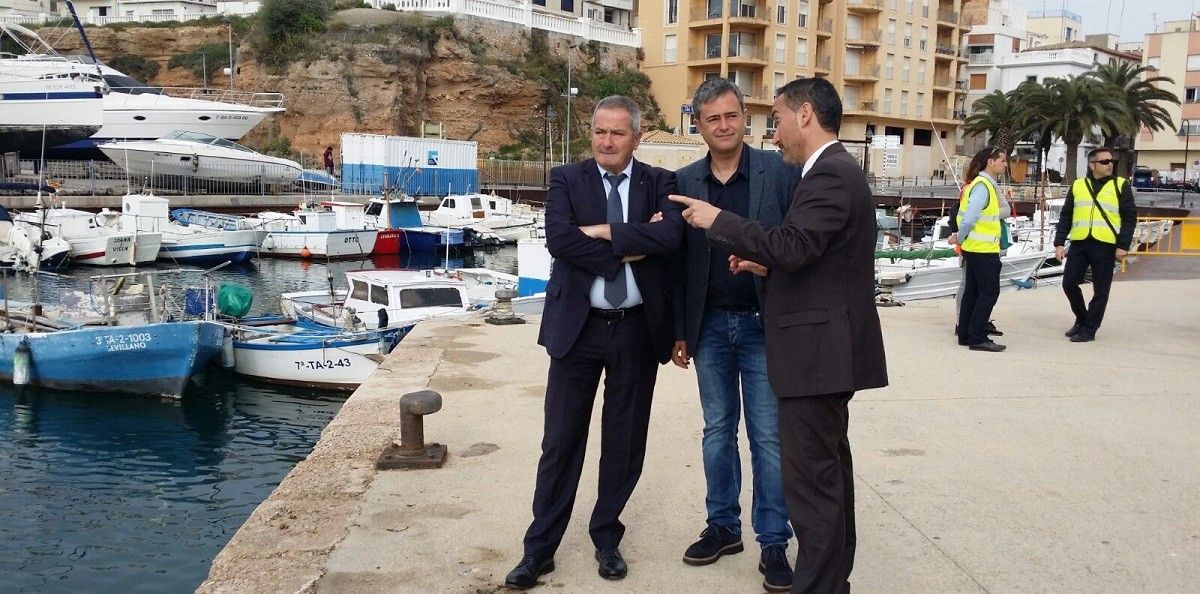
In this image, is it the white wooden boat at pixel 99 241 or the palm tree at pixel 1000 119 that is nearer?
the white wooden boat at pixel 99 241

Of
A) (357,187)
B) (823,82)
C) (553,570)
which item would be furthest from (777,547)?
(357,187)

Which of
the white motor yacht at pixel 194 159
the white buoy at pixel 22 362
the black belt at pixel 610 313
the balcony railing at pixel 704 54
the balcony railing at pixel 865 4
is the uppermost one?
the balcony railing at pixel 865 4

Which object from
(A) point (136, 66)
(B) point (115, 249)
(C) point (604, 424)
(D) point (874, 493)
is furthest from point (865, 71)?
(C) point (604, 424)

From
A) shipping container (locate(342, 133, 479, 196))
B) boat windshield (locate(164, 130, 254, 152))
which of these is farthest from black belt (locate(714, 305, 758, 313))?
boat windshield (locate(164, 130, 254, 152))

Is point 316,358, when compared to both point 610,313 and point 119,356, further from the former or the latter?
point 610,313

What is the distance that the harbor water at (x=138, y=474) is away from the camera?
8.45m

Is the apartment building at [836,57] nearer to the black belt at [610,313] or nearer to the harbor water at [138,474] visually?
the harbor water at [138,474]

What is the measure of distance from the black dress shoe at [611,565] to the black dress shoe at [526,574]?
9.0 inches

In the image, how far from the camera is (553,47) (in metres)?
58.9

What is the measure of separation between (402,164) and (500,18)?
15.5 meters

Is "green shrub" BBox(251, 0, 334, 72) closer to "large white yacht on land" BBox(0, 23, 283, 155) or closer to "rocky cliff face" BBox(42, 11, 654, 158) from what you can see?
"rocky cliff face" BBox(42, 11, 654, 158)

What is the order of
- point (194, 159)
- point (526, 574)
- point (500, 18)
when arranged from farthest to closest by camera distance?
1. point (500, 18)
2. point (194, 159)
3. point (526, 574)

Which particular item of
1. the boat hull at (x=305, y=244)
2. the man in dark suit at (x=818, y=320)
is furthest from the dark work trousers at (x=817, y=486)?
the boat hull at (x=305, y=244)

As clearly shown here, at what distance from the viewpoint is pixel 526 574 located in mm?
3645
